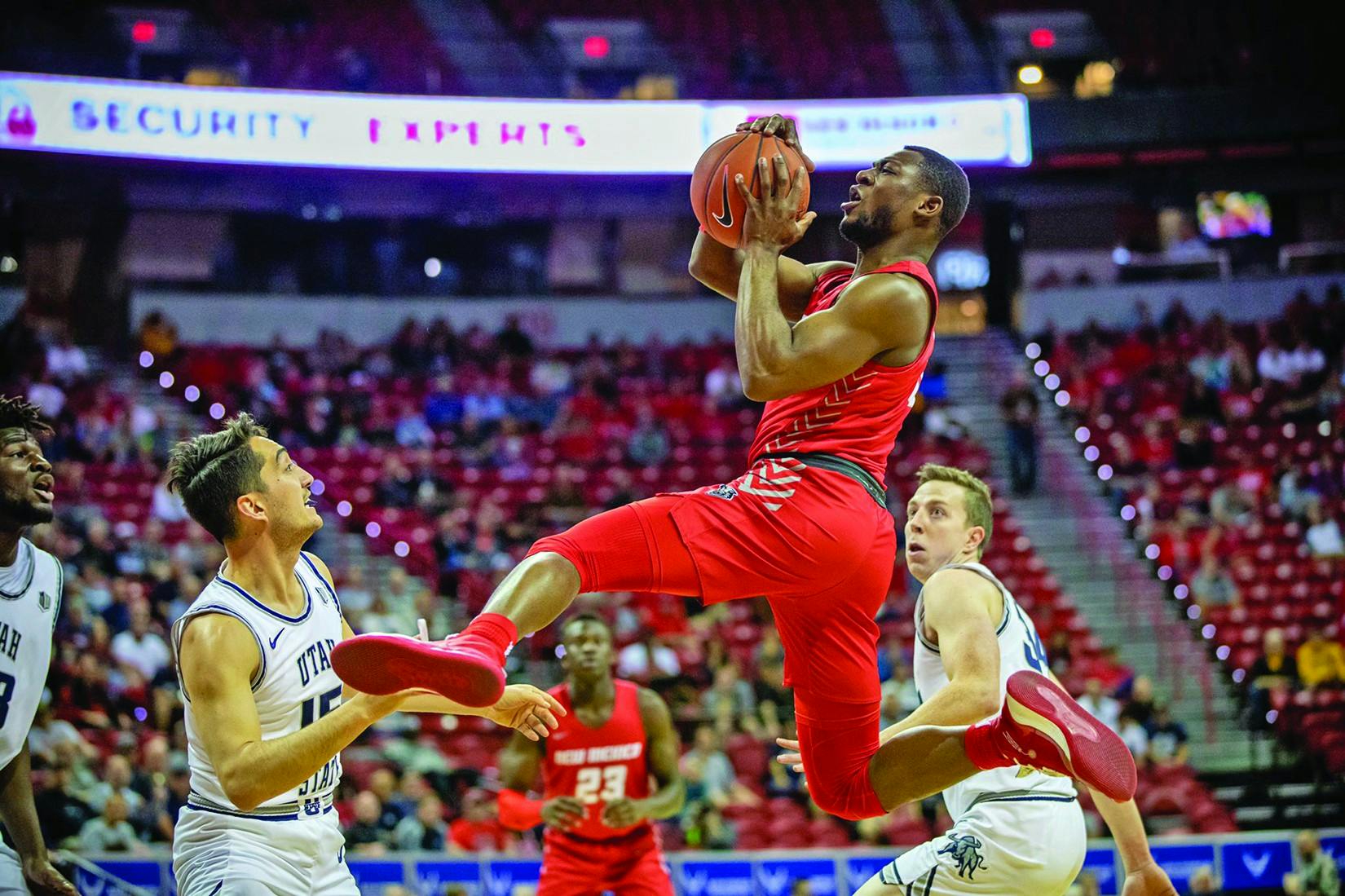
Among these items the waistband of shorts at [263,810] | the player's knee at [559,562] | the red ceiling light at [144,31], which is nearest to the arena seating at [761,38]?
the red ceiling light at [144,31]

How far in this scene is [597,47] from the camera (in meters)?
22.3

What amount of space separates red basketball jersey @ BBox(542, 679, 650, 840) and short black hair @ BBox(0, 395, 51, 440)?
127 inches

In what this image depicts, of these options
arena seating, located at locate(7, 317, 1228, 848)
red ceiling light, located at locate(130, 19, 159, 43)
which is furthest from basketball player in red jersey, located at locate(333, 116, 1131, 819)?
red ceiling light, located at locate(130, 19, 159, 43)

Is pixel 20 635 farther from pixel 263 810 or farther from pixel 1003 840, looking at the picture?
pixel 1003 840

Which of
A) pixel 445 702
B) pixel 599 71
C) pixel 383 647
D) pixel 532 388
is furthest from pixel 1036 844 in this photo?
pixel 599 71

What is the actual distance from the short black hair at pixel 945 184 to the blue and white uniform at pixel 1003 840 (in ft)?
4.27

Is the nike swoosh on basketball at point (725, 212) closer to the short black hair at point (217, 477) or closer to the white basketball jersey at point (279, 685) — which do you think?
the short black hair at point (217, 477)

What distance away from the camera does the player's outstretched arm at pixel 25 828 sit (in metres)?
4.53

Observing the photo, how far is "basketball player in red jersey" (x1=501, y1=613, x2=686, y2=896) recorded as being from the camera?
22.7 feet

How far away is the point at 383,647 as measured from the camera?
3.43m

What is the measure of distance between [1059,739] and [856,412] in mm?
1147

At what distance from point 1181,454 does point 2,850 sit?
14.7 m

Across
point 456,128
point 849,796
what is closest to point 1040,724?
point 849,796

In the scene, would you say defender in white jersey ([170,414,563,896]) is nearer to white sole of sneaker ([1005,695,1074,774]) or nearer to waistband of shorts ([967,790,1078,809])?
white sole of sneaker ([1005,695,1074,774])
